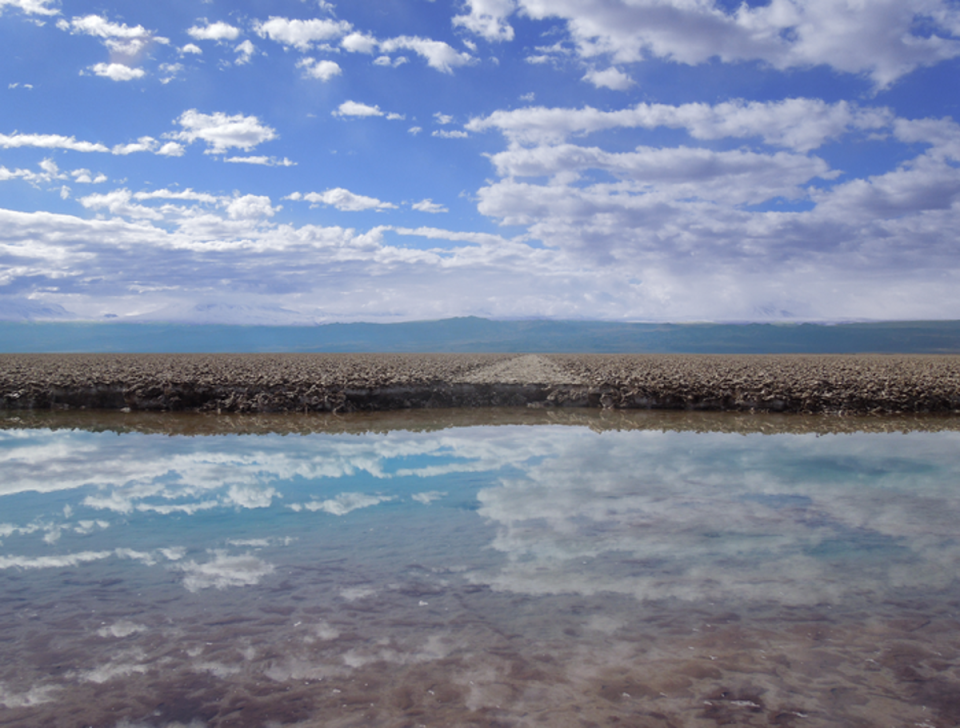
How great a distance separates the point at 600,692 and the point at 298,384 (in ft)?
43.6

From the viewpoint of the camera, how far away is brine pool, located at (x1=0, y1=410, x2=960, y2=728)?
280 cm

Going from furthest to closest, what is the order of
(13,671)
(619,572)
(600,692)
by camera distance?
(619,572), (13,671), (600,692)

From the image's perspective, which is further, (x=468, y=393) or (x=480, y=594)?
(x=468, y=393)

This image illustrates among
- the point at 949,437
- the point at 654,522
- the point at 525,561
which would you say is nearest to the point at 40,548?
the point at 525,561

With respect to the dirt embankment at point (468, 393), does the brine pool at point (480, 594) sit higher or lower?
lower

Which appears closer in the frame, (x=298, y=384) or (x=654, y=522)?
(x=654, y=522)

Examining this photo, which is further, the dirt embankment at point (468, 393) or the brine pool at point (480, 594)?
the dirt embankment at point (468, 393)

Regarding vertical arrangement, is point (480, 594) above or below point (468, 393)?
below

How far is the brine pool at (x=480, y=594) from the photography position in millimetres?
2802

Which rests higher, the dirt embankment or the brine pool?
the dirt embankment

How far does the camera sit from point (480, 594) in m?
3.89

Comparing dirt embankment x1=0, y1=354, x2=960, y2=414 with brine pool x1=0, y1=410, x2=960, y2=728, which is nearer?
brine pool x1=0, y1=410, x2=960, y2=728

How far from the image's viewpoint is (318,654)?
3.17 meters

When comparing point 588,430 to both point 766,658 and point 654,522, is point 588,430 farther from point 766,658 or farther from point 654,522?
point 766,658
